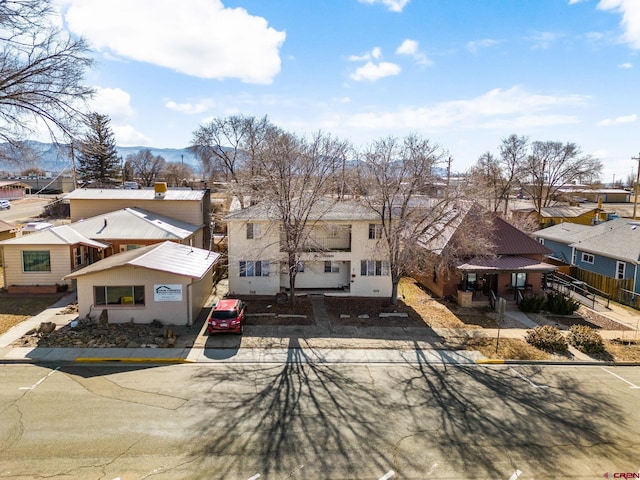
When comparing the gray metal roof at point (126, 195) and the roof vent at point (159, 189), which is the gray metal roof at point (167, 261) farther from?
the roof vent at point (159, 189)

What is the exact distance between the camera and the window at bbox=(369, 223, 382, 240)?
90.2 ft

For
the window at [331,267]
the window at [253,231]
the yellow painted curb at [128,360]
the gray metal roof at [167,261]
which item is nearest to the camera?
the yellow painted curb at [128,360]

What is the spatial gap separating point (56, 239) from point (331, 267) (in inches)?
698

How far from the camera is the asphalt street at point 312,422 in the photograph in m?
10.7

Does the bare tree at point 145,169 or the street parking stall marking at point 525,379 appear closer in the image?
the street parking stall marking at point 525,379

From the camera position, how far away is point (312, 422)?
12.8 meters

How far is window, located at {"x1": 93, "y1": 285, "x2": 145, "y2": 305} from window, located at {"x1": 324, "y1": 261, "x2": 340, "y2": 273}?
1243 centimetres

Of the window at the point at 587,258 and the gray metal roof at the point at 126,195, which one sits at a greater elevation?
the gray metal roof at the point at 126,195

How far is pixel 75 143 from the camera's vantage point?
15555 mm

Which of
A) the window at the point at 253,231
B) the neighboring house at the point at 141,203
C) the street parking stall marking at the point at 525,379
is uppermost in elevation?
the neighboring house at the point at 141,203

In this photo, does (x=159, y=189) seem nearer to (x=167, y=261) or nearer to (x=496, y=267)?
(x=167, y=261)

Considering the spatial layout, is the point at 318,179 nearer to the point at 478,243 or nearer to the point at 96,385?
the point at 478,243

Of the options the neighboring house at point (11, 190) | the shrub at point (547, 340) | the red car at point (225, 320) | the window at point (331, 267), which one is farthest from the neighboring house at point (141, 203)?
the neighboring house at point (11, 190)

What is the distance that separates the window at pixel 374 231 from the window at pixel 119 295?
47.4 feet
